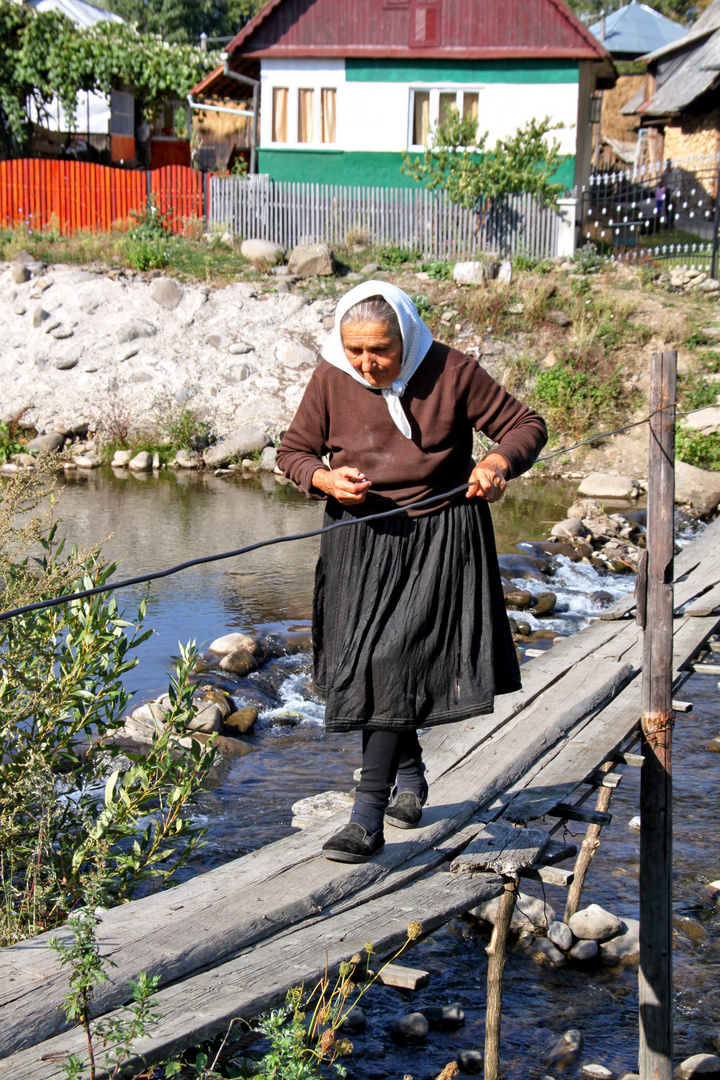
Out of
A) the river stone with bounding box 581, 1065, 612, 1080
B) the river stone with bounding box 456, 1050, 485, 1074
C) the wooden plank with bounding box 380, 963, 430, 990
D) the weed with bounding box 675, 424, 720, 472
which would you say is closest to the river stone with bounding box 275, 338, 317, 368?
the weed with bounding box 675, 424, 720, 472

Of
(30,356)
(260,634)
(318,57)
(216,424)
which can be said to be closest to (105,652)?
(260,634)

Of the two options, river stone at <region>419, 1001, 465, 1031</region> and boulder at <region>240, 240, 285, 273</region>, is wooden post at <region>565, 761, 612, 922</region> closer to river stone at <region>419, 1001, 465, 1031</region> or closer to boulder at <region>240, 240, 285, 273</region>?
river stone at <region>419, 1001, 465, 1031</region>

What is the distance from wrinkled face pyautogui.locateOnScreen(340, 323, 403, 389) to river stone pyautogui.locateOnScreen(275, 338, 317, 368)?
41.1ft

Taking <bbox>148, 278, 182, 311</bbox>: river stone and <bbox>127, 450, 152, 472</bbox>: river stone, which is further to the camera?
<bbox>148, 278, 182, 311</bbox>: river stone

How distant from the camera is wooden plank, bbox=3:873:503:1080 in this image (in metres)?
2.38

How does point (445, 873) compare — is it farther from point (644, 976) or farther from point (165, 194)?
point (165, 194)

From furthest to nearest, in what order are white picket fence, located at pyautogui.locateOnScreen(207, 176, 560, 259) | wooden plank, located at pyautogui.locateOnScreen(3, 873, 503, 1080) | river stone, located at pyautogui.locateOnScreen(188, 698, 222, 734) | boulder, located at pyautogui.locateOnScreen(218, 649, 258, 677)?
white picket fence, located at pyautogui.locateOnScreen(207, 176, 560, 259) → boulder, located at pyautogui.locateOnScreen(218, 649, 258, 677) → river stone, located at pyautogui.locateOnScreen(188, 698, 222, 734) → wooden plank, located at pyautogui.locateOnScreen(3, 873, 503, 1080)

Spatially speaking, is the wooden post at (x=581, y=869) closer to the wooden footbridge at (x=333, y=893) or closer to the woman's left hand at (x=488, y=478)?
the wooden footbridge at (x=333, y=893)

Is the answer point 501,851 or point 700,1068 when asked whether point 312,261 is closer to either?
point 501,851

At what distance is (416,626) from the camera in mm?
3248

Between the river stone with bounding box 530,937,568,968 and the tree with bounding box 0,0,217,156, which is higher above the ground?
the tree with bounding box 0,0,217,156

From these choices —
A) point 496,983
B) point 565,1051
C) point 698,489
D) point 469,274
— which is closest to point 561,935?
point 565,1051

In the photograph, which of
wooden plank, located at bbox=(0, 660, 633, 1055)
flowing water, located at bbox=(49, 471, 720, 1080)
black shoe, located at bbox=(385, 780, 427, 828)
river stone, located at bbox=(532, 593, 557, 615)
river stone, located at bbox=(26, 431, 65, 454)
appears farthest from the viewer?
river stone, located at bbox=(26, 431, 65, 454)

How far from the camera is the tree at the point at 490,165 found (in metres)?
17.8
